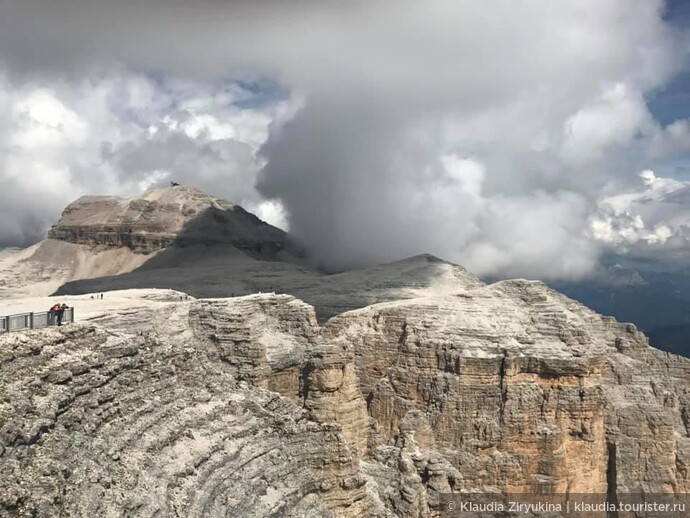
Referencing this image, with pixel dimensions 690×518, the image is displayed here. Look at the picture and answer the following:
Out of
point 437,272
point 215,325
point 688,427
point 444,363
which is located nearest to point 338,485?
point 215,325

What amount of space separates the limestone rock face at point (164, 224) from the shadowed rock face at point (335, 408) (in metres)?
53.4

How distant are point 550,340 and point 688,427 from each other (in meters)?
9.89

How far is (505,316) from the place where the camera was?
38781 mm

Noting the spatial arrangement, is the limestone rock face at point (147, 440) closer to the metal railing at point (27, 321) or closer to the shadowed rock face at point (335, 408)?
the shadowed rock face at point (335, 408)

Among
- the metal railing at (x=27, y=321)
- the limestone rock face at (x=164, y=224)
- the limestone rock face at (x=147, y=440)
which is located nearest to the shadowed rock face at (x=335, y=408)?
the limestone rock face at (x=147, y=440)

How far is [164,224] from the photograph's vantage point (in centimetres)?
9312

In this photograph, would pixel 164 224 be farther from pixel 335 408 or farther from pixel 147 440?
pixel 147 440

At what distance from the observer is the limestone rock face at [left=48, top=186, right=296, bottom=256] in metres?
91.1

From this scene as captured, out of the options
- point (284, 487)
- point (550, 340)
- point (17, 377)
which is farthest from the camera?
point (550, 340)

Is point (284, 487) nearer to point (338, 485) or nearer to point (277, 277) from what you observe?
point (338, 485)

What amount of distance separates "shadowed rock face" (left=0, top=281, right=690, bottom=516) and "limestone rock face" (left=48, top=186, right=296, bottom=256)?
53388mm

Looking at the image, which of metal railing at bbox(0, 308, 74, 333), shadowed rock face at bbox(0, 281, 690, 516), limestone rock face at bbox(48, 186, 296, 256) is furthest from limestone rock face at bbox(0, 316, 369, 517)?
limestone rock face at bbox(48, 186, 296, 256)

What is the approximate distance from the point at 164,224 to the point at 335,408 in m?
68.8

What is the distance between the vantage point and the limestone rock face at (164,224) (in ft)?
299
